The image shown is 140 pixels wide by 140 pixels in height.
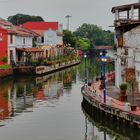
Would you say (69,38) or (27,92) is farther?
(69,38)

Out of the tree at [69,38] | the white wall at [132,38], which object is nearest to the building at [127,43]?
the white wall at [132,38]

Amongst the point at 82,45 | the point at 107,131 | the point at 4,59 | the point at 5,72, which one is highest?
the point at 82,45

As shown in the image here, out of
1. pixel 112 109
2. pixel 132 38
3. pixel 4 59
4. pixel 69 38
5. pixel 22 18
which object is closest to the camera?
pixel 112 109

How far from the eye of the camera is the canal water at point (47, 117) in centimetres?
3444

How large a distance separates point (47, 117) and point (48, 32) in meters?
81.5

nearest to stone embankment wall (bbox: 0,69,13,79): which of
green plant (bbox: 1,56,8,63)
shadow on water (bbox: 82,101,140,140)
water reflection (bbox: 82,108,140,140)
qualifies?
green plant (bbox: 1,56,8,63)

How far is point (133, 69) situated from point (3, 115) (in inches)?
517

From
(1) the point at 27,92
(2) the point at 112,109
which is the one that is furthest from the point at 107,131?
(1) the point at 27,92

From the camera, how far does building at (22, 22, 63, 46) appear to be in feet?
391

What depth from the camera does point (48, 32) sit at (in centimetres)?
12119

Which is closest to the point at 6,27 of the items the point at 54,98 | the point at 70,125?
the point at 54,98

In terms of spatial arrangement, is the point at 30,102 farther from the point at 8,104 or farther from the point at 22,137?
the point at 22,137

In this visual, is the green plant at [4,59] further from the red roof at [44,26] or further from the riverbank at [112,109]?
the red roof at [44,26]

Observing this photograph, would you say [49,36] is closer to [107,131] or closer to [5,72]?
[5,72]
